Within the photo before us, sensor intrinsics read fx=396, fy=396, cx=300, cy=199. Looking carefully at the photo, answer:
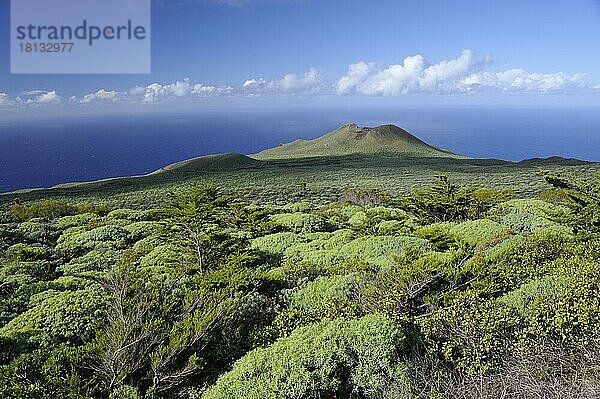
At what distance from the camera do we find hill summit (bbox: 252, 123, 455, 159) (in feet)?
294

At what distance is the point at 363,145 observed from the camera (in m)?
93.1

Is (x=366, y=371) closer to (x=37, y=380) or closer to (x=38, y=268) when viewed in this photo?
(x=37, y=380)

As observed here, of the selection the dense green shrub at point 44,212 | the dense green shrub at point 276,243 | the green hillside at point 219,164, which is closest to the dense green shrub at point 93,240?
the dense green shrub at point 276,243

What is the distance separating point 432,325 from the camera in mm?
6379

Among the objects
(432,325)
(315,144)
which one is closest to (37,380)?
(432,325)

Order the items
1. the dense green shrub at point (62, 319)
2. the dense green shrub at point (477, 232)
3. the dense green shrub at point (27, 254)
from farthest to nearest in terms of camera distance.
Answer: the dense green shrub at point (27, 254), the dense green shrub at point (477, 232), the dense green shrub at point (62, 319)

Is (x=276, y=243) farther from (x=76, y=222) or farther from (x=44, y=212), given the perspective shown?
(x=44, y=212)

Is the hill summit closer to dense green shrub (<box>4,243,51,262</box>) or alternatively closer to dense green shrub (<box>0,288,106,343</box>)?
dense green shrub (<box>4,243,51,262</box>)

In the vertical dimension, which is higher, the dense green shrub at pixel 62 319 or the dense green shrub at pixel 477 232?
the dense green shrub at pixel 477 232

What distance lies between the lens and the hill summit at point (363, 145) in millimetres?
89625

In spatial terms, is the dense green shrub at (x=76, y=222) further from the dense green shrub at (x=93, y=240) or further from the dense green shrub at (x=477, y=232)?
the dense green shrub at (x=477, y=232)

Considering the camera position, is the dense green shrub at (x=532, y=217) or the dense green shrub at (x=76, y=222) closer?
the dense green shrub at (x=532, y=217)

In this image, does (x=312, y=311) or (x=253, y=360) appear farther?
(x=312, y=311)

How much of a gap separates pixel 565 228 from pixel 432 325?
728 centimetres
